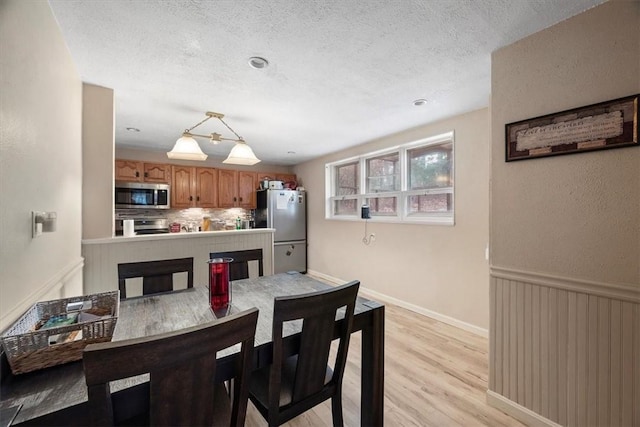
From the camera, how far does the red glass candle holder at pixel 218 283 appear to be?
144cm

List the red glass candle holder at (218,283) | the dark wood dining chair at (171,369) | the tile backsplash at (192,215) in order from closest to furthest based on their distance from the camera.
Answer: the dark wood dining chair at (171,369)
the red glass candle holder at (218,283)
the tile backsplash at (192,215)

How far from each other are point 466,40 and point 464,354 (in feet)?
7.92

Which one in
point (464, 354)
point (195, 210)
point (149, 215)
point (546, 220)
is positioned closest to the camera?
point (546, 220)

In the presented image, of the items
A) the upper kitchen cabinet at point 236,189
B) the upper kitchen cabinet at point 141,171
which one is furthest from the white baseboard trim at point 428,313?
the upper kitchen cabinet at point 141,171

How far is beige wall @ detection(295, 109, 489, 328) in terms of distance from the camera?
2754 mm

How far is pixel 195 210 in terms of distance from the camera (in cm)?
506

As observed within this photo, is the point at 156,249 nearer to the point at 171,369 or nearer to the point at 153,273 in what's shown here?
the point at 153,273

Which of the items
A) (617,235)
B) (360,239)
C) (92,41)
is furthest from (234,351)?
(360,239)

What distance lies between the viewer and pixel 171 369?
78cm

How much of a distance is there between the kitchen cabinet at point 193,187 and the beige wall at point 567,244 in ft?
14.6

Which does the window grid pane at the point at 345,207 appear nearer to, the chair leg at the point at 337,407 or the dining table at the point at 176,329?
the dining table at the point at 176,329

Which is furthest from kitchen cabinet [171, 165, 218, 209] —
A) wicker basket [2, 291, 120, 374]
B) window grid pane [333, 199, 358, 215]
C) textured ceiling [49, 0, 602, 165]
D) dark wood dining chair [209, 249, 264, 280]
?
wicker basket [2, 291, 120, 374]

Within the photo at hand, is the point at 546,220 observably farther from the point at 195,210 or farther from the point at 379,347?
the point at 195,210

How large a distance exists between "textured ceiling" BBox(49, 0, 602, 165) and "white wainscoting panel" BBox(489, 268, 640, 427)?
144 centimetres
